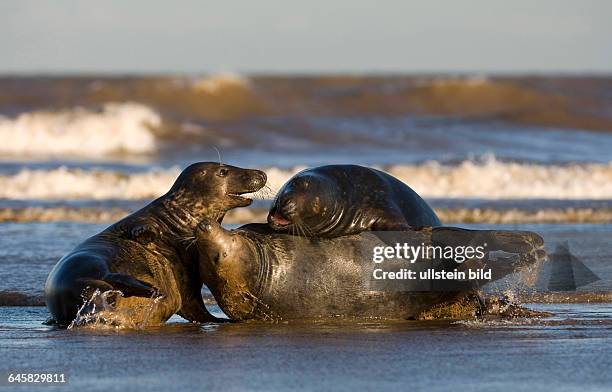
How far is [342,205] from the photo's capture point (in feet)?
29.0

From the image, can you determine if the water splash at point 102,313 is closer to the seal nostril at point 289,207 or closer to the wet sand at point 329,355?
the wet sand at point 329,355

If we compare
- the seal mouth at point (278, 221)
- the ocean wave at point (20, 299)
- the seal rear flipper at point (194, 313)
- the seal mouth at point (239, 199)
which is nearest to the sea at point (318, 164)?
the ocean wave at point (20, 299)

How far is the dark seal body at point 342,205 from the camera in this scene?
8.65 metres

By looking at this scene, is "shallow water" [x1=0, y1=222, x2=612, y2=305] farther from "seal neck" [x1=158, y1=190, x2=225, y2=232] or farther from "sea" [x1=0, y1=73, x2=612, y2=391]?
"seal neck" [x1=158, y1=190, x2=225, y2=232]

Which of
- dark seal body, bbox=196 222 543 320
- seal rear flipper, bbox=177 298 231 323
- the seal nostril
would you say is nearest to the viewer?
dark seal body, bbox=196 222 543 320

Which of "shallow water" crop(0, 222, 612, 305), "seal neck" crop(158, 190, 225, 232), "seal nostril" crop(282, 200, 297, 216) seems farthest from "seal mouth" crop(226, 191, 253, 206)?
"shallow water" crop(0, 222, 612, 305)

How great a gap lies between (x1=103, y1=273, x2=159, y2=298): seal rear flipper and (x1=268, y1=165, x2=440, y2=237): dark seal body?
102cm

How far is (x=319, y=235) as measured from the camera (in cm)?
875

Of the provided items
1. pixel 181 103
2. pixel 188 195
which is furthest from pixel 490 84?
pixel 188 195

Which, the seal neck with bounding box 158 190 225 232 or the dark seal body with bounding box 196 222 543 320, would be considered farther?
the seal neck with bounding box 158 190 225 232

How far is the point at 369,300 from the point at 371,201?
730 millimetres

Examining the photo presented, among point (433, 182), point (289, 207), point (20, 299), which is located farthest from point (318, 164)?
point (289, 207)

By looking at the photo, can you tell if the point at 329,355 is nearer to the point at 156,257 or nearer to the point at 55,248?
the point at 156,257

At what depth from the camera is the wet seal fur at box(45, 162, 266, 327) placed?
814cm
